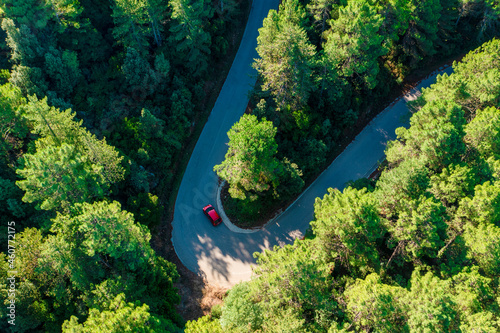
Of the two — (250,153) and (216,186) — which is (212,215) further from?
(250,153)

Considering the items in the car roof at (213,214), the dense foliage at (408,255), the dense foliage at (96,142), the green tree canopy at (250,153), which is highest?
the dense foliage at (96,142)

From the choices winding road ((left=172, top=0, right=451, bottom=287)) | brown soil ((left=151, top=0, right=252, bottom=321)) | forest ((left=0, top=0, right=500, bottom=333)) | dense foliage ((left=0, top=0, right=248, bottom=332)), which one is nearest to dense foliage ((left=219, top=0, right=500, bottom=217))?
forest ((left=0, top=0, right=500, bottom=333))

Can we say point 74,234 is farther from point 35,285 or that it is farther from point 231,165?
point 231,165

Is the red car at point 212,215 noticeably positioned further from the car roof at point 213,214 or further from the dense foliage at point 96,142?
the dense foliage at point 96,142

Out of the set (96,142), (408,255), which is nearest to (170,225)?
(96,142)

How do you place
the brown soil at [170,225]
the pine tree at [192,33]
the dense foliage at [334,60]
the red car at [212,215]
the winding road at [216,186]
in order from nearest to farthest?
the brown soil at [170,225]
the dense foliage at [334,60]
the winding road at [216,186]
the pine tree at [192,33]
the red car at [212,215]

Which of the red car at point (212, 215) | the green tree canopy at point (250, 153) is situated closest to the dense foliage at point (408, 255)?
the green tree canopy at point (250, 153)
